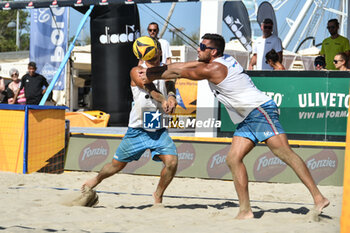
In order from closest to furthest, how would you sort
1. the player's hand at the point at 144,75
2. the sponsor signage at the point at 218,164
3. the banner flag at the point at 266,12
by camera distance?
1. the player's hand at the point at 144,75
2. the sponsor signage at the point at 218,164
3. the banner flag at the point at 266,12

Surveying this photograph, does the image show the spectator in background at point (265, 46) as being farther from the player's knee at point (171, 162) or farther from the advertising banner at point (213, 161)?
the player's knee at point (171, 162)

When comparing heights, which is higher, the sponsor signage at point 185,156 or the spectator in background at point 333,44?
the spectator in background at point 333,44

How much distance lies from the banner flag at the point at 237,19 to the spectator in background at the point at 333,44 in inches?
55.3

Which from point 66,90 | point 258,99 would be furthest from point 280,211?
point 66,90

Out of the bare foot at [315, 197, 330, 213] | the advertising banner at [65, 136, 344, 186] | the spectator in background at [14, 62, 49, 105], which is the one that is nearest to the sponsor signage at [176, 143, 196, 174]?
the advertising banner at [65, 136, 344, 186]

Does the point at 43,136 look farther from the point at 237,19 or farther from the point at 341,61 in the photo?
the point at 341,61

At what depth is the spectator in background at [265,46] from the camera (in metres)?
9.00

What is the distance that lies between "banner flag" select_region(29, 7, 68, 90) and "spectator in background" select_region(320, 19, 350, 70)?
8.64 meters

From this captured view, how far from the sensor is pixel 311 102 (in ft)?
27.3

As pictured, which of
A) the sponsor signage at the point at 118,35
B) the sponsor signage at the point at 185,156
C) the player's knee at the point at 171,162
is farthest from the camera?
the sponsor signage at the point at 118,35

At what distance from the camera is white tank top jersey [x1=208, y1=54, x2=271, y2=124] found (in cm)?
484

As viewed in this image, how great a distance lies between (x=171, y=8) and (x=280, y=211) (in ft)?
30.1

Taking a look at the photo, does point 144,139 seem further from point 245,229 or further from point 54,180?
point 54,180

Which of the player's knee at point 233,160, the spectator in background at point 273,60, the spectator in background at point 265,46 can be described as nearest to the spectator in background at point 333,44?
the spectator in background at point 265,46
